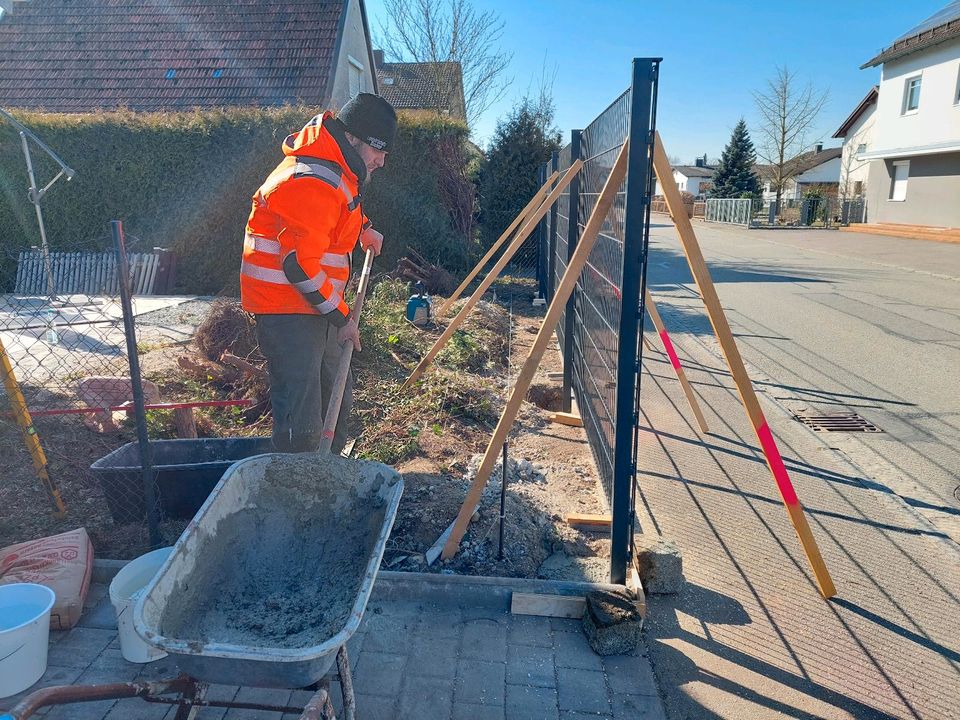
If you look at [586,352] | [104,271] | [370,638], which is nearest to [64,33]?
[104,271]

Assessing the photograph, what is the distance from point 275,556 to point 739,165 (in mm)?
45455

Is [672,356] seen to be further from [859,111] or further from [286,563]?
[859,111]

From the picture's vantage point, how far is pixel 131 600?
8.46 feet

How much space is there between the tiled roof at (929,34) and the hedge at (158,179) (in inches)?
936

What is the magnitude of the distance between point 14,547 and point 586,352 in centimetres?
347

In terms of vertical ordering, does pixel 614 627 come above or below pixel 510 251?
below

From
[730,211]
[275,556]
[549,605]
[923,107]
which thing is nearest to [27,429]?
[275,556]

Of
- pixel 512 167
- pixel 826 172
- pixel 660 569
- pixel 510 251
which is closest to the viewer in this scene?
pixel 660 569

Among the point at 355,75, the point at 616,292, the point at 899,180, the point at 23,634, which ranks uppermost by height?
the point at 355,75

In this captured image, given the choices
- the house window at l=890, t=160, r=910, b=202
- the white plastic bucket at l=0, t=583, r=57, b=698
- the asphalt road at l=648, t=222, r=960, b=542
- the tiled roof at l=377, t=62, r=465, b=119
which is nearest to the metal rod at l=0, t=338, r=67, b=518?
the white plastic bucket at l=0, t=583, r=57, b=698

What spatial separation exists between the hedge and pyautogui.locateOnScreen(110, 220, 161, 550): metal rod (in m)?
8.50

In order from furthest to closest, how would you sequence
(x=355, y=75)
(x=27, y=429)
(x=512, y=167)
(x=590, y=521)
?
(x=355, y=75) < (x=512, y=167) < (x=590, y=521) < (x=27, y=429)

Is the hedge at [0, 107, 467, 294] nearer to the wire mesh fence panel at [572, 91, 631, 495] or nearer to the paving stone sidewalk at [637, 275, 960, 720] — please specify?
the wire mesh fence panel at [572, 91, 631, 495]

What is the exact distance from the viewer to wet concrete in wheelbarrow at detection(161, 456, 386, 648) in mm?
2242
